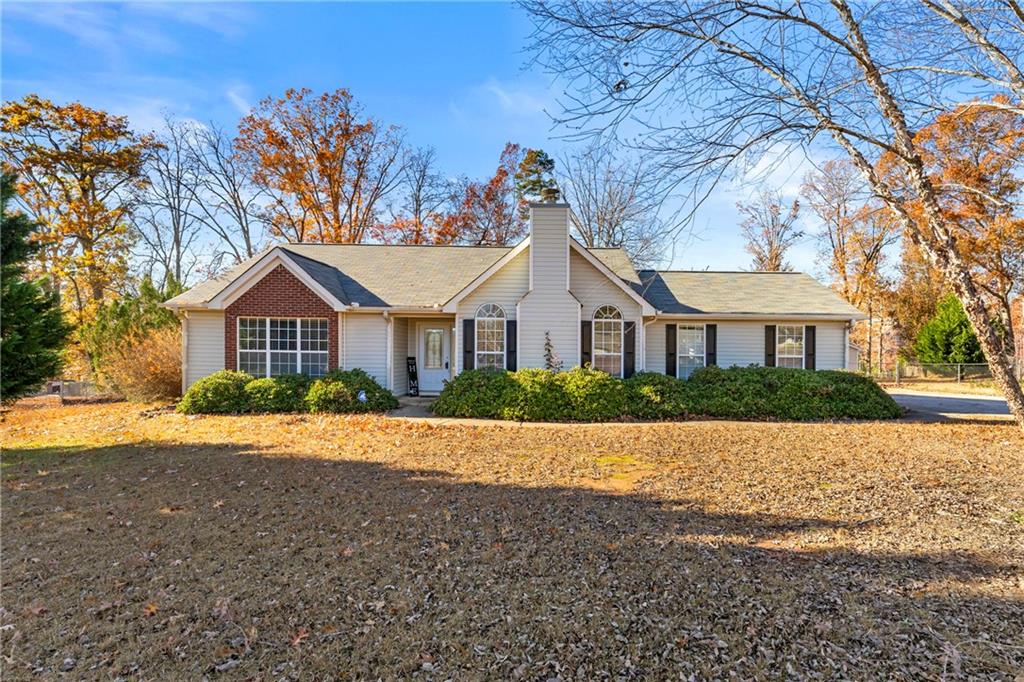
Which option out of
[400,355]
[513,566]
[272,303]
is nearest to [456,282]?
[400,355]

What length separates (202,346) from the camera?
51.4 ft

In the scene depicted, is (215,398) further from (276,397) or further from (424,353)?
(424,353)

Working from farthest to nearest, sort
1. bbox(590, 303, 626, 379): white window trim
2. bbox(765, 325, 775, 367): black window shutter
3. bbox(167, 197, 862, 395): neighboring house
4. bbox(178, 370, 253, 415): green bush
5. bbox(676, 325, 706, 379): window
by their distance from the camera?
bbox(676, 325, 706, 379): window
bbox(765, 325, 775, 367): black window shutter
bbox(590, 303, 626, 379): white window trim
bbox(167, 197, 862, 395): neighboring house
bbox(178, 370, 253, 415): green bush

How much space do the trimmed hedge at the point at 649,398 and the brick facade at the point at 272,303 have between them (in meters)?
5.18

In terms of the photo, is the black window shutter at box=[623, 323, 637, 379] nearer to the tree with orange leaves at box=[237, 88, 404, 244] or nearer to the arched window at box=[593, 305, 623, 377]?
the arched window at box=[593, 305, 623, 377]

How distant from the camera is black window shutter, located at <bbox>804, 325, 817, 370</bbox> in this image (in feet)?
56.2

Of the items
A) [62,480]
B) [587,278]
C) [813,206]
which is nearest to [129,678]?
[62,480]

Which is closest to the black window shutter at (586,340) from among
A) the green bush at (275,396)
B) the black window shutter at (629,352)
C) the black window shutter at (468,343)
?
the black window shutter at (629,352)

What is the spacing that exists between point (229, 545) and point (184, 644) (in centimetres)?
176

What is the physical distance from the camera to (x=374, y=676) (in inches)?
124

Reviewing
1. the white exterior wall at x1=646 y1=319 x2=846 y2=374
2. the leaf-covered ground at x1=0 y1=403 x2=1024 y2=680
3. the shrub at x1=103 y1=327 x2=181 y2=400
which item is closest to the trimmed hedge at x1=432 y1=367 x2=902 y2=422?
the white exterior wall at x1=646 y1=319 x2=846 y2=374

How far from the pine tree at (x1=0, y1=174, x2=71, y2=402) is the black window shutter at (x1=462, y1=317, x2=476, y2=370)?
939 cm

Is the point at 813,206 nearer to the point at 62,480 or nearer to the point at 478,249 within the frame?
the point at 478,249

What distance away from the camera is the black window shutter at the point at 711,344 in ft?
56.5
